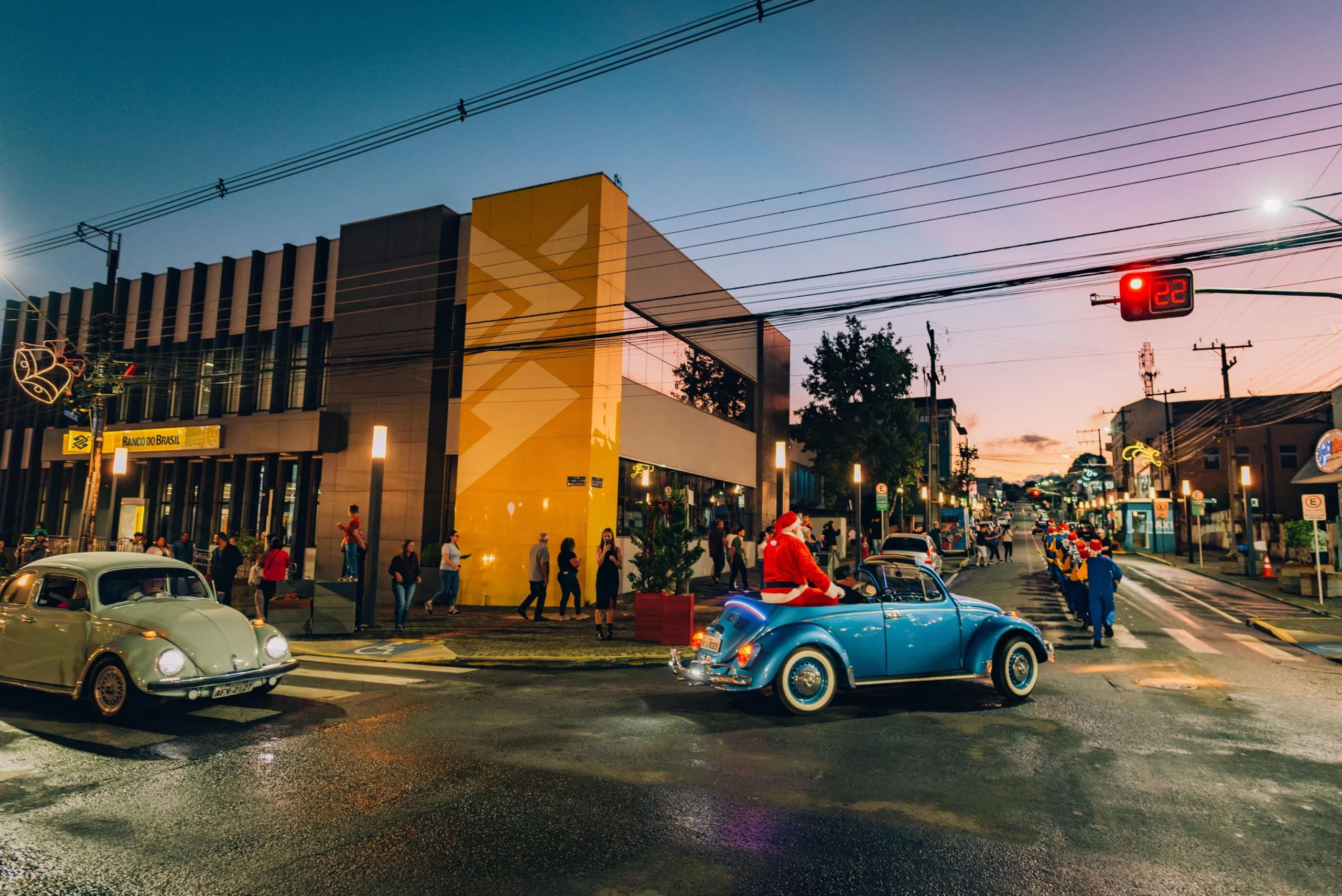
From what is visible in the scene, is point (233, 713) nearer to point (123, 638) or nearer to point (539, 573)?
point (123, 638)

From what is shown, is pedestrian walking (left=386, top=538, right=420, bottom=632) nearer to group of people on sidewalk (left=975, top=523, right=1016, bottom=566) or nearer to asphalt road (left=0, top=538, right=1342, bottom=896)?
asphalt road (left=0, top=538, right=1342, bottom=896)

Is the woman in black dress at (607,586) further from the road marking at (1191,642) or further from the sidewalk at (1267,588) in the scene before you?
the sidewalk at (1267,588)

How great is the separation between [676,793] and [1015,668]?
5148 mm

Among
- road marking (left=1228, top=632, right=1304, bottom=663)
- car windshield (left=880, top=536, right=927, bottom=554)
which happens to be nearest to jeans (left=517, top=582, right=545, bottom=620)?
road marking (left=1228, top=632, right=1304, bottom=663)

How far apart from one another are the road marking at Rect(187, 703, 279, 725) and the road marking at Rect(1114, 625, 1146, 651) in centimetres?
1294

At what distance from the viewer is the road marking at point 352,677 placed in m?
9.59

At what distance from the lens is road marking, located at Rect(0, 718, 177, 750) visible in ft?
21.7

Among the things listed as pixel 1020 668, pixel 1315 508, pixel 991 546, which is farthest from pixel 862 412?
pixel 1020 668

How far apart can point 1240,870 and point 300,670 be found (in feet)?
34.0

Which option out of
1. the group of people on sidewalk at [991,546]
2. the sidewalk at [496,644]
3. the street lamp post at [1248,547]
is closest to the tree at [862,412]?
the group of people on sidewalk at [991,546]

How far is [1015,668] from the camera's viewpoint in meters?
8.62

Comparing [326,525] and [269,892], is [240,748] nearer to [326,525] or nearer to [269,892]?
[269,892]

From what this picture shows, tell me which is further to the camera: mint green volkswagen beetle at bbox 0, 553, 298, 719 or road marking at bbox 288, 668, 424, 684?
road marking at bbox 288, 668, 424, 684

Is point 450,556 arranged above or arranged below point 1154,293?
below
